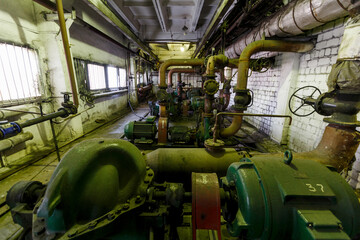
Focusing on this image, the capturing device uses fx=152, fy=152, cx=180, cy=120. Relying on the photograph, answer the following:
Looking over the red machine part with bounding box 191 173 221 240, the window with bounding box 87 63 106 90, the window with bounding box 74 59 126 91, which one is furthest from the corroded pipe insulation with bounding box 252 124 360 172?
the window with bounding box 87 63 106 90

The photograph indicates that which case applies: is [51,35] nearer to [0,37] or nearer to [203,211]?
[0,37]

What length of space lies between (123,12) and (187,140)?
15.3 feet

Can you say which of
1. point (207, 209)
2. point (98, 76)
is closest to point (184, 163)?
point (207, 209)

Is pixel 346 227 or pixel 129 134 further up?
pixel 346 227

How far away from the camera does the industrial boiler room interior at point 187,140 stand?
83cm

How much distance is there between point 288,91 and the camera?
12.3ft

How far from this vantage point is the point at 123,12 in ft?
16.2

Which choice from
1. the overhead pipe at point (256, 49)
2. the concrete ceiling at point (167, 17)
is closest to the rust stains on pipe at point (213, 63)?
the overhead pipe at point (256, 49)

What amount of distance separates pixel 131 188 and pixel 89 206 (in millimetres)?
277

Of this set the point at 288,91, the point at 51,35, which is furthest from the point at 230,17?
the point at 51,35

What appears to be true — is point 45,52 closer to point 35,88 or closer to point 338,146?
point 35,88

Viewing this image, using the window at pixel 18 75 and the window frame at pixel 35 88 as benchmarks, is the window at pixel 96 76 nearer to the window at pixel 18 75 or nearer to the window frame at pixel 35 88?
the window frame at pixel 35 88

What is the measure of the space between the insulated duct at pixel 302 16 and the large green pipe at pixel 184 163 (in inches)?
81.5

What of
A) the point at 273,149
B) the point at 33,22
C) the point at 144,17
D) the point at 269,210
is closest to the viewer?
the point at 269,210
